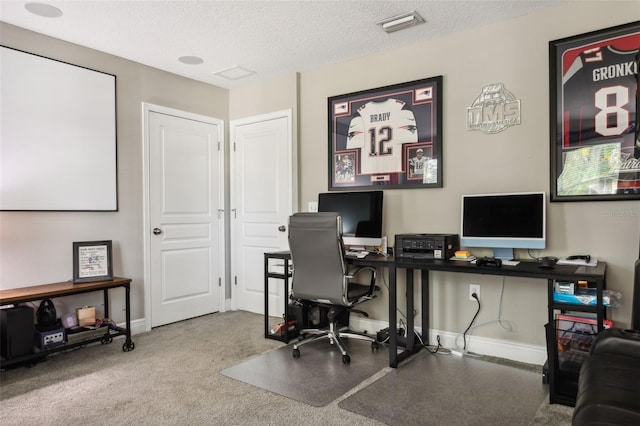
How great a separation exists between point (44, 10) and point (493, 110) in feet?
10.8

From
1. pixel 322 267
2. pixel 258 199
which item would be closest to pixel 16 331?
pixel 322 267

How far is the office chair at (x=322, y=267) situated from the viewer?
3020 mm

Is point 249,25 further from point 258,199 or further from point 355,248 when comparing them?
point 355,248

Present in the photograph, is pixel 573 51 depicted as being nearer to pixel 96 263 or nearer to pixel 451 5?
pixel 451 5

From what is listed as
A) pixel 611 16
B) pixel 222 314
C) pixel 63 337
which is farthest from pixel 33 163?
pixel 611 16

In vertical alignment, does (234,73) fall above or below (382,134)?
above

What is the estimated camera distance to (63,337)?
3.08 metres

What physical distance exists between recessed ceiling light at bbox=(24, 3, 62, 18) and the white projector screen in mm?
420

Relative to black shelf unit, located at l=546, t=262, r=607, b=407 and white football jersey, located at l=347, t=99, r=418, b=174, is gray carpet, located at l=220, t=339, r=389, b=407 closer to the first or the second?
black shelf unit, located at l=546, t=262, r=607, b=407

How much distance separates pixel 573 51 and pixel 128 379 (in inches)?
147

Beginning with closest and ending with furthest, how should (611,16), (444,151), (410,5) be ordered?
1. (611,16)
2. (410,5)
3. (444,151)

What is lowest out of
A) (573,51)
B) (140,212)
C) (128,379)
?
(128,379)

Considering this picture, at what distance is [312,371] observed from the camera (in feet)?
9.59

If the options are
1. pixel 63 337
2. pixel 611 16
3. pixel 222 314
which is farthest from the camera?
pixel 222 314
